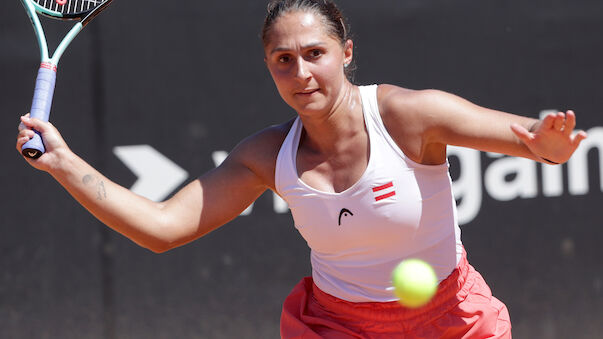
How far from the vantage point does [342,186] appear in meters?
2.04

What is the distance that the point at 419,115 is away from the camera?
6.34 feet

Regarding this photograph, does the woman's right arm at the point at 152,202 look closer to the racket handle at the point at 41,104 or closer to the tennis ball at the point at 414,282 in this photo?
the racket handle at the point at 41,104

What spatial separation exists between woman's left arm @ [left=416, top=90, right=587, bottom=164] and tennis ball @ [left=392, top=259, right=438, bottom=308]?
349 millimetres

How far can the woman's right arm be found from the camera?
1.90m

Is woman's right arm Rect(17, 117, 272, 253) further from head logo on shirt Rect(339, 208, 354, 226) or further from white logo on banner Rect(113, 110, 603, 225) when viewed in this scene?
white logo on banner Rect(113, 110, 603, 225)

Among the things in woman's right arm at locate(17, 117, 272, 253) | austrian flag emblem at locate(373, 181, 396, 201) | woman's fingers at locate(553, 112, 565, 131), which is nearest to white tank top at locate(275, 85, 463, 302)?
austrian flag emblem at locate(373, 181, 396, 201)

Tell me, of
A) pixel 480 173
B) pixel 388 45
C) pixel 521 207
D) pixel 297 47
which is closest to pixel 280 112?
pixel 388 45

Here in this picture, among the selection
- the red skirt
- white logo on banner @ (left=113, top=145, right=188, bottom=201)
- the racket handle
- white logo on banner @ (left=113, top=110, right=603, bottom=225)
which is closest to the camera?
the racket handle

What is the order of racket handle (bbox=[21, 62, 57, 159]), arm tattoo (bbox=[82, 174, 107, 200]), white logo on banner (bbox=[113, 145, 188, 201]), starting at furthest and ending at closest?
white logo on banner (bbox=[113, 145, 188, 201]) < arm tattoo (bbox=[82, 174, 107, 200]) < racket handle (bbox=[21, 62, 57, 159])

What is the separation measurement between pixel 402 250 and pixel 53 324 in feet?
6.37

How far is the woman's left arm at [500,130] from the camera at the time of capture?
173 centimetres

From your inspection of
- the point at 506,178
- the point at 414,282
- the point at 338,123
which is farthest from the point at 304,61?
the point at 506,178

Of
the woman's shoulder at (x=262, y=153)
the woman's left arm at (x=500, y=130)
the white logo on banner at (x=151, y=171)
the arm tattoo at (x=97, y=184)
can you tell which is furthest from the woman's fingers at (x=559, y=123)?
the white logo on banner at (x=151, y=171)

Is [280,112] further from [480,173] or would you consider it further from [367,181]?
[367,181]
